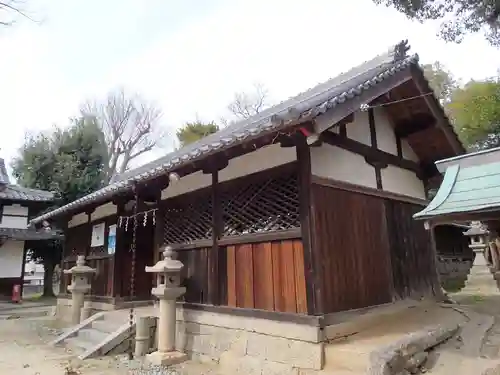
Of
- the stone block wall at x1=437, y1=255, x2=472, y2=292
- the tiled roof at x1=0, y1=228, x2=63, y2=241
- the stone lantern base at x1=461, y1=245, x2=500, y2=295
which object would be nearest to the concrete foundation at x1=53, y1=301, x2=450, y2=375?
the stone lantern base at x1=461, y1=245, x2=500, y2=295

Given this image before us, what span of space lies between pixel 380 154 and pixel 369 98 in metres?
Result: 1.77

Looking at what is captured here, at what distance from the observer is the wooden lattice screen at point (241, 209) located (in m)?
5.51

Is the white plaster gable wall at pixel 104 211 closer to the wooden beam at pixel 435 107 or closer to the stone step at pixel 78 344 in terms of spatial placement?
the stone step at pixel 78 344

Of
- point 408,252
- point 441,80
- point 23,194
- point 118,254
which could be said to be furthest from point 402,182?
point 441,80

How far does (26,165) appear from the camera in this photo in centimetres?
2036

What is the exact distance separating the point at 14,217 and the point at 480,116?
2300 cm

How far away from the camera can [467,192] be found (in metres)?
3.91

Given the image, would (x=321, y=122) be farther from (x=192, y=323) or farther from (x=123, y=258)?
(x=123, y=258)

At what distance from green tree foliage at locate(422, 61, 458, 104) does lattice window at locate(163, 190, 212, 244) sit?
22863 millimetres

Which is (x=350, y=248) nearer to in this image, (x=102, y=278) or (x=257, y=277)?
(x=257, y=277)

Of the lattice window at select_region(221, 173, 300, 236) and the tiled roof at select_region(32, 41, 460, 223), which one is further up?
the tiled roof at select_region(32, 41, 460, 223)

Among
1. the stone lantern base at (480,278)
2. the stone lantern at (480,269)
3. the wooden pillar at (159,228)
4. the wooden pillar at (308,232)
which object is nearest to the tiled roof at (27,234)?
the wooden pillar at (159,228)

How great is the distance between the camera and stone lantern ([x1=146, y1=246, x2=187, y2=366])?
6125 mm

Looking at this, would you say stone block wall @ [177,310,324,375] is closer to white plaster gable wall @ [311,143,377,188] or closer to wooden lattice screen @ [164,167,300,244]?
wooden lattice screen @ [164,167,300,244]
